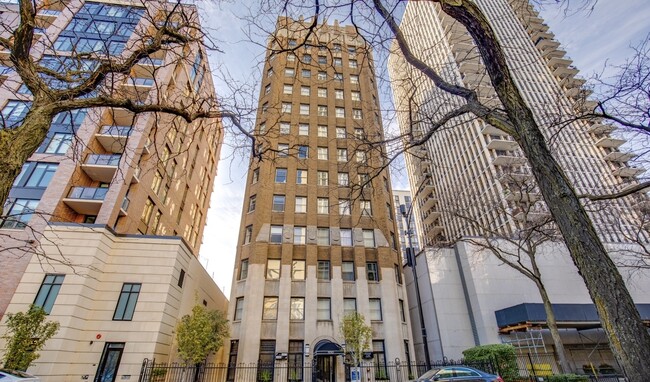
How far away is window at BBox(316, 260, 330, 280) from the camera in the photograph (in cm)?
2692

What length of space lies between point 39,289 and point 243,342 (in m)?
13.7

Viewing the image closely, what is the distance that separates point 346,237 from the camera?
29094mm

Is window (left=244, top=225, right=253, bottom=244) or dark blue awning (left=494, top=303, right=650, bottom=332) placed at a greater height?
window (left=244, top=225, right=253, bottom=244)

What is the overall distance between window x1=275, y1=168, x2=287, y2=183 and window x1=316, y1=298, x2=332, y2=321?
486 inches

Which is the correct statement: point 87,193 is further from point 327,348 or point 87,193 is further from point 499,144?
point 499,144

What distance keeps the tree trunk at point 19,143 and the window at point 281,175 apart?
83.8ft

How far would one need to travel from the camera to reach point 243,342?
906 inches

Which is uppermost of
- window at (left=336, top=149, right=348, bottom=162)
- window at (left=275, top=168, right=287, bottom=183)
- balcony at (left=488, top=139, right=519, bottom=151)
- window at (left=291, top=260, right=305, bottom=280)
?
balcony at (left=488, top=139, right=519, bottom=151)

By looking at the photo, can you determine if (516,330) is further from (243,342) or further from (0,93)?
(0,93)

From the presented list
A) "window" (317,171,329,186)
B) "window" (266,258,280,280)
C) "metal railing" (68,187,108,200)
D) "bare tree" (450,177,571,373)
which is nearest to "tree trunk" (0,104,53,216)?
"bare tree" (450,177,571,373)

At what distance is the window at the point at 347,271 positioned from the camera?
2727 centimetres

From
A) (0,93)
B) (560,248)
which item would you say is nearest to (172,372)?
(0,93)

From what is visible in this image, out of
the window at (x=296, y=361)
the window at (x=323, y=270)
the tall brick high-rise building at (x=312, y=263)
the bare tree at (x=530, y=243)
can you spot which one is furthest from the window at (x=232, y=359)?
the bare tree at (x=530, y=243)

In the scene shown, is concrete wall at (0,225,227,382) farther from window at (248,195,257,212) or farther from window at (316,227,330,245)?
window at (316,227,330,245)
